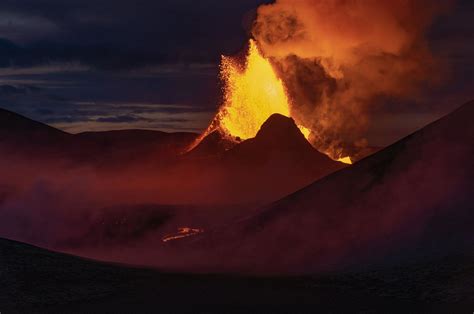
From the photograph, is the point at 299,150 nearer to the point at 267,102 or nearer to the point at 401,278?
the point at 267,102

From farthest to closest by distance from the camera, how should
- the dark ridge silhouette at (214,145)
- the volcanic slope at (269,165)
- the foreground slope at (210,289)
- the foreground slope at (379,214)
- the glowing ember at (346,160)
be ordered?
the glowing ember at (346,160) < the dark ridge silhouette at (214,145) < the volcanic slope at (269,165) < the foreground slope at (379,214) < the foreground slope at (210,289)

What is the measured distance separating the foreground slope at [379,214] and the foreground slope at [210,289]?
14.9 feet

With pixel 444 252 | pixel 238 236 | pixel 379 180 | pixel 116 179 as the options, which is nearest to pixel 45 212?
pixel 116 179

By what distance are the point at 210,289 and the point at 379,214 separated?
18.8 m

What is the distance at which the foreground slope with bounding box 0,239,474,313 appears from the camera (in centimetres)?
3200

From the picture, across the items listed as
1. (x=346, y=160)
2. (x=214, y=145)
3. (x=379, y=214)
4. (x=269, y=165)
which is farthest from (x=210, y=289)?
(x=346, y=160)

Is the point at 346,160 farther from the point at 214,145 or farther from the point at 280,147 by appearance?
the point at 214,145

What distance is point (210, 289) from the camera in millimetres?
36156

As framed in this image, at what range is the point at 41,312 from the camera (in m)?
31.1

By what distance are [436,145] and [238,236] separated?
1663cm

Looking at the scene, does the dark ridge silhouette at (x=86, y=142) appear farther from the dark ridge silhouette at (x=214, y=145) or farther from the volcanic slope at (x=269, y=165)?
the volcanic slope at (x=269, y=165)

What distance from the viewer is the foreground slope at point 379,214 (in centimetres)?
4584

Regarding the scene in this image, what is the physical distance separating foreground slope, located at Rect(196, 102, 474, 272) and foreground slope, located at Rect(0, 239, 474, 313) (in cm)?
455

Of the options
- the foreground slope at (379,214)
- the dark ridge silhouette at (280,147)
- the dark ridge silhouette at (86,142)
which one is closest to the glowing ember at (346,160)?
the dark ridge silhouette at (280,147)
